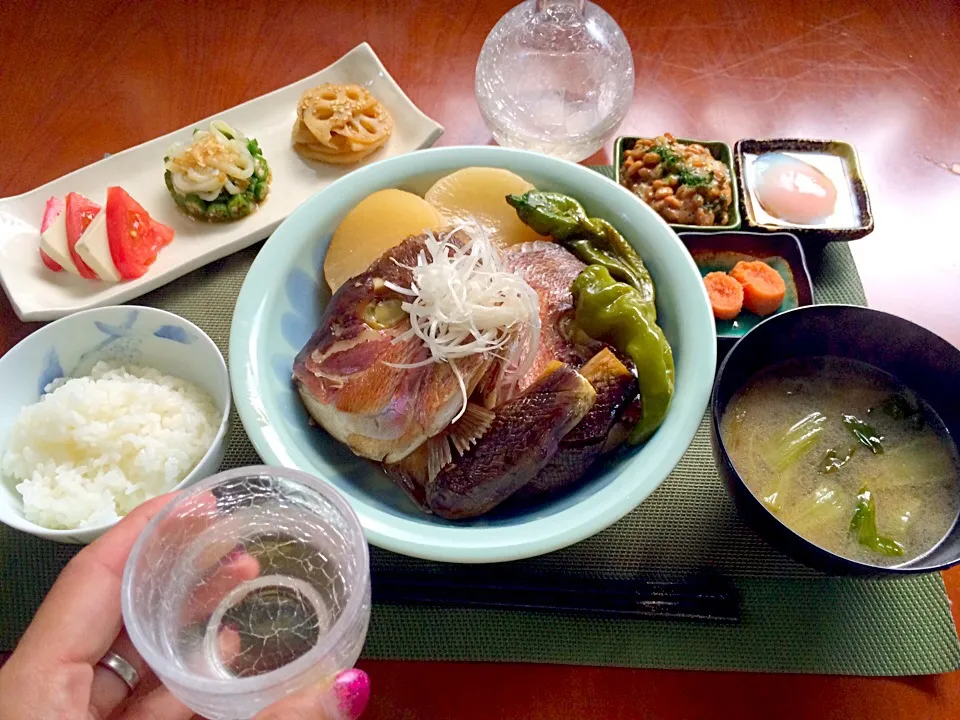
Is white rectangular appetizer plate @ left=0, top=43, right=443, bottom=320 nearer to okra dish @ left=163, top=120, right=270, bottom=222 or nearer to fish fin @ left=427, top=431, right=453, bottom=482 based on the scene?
okra dish @ left=163, top=120, right=270, bottom=222

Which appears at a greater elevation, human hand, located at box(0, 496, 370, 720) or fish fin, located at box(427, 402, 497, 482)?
fish fin, located at box(427, 402, 497, 482)

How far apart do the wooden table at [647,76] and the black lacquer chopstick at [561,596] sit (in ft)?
3.92

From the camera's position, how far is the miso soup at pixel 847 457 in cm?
149

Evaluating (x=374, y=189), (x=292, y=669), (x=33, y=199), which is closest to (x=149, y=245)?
(x=33, y=199)

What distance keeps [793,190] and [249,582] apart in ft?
6.67

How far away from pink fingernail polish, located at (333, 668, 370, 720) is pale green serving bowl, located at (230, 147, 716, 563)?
0.24 m

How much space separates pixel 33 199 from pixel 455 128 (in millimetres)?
1448

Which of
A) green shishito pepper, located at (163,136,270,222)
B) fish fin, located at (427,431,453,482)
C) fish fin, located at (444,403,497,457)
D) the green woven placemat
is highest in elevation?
fish fin, located at (444,403,497,457)

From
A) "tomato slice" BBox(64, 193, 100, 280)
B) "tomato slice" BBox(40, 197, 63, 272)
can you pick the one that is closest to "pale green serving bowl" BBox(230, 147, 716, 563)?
"tomato slice" BBox(64, 193, 100, 280)

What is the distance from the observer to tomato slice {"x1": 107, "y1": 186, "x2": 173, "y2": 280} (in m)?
2.12

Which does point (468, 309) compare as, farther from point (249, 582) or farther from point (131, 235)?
point (131, 235)

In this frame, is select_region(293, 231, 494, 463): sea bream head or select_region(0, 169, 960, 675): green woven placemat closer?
select_region(293, 231, 494, 463): sea bream head

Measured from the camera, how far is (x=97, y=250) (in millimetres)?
2098

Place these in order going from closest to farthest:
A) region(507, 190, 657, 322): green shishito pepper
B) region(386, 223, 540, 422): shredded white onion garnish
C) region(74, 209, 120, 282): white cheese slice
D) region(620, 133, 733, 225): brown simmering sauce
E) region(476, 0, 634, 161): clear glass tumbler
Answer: region(386, 223, 540, 422): shredded white onion garnish < region(507, 190, 657, 322): green shishito pepper < region(74, 209, 120, 282): white cheese slice < region(620, 133, 733, 225): brown simmering sauce < region(476, 0, 634, 161): clear glass tumbler
